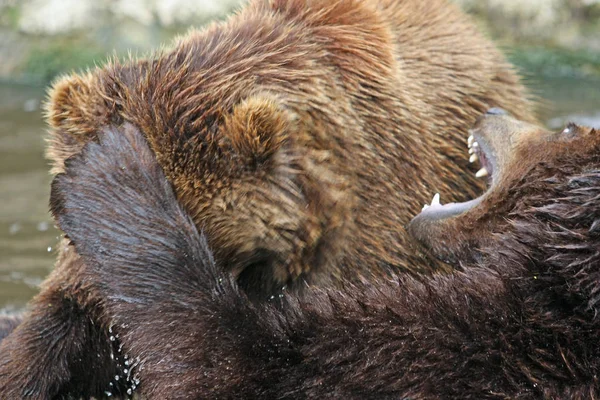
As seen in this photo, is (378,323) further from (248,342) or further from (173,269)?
(173,269)

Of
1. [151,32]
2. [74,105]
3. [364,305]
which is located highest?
[151,32]

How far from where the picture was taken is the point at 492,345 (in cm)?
298

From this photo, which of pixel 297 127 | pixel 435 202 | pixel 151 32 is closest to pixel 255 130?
pixel 297 127

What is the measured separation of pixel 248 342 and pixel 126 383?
995mm

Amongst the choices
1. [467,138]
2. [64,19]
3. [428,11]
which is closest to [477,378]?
[467,138]

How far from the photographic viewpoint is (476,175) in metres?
3.89

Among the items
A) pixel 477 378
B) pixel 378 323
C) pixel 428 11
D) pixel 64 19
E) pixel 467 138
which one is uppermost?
pixel 64 19

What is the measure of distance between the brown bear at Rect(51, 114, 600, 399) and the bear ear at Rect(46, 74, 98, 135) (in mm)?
157

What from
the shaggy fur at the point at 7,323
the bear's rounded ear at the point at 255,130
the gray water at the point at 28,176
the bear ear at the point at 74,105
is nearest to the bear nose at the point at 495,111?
the bear's rounded ear at the point at 255,130

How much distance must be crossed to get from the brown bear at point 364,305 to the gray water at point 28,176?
0.96m

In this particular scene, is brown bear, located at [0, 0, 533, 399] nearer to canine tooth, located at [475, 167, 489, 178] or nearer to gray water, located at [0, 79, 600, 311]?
canine tooth, located at [475, 167, 489, 178]

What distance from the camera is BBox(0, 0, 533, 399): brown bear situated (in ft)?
10.8

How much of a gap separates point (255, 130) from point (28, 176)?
18.7 feet

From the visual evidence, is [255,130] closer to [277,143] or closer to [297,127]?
[277,143]
